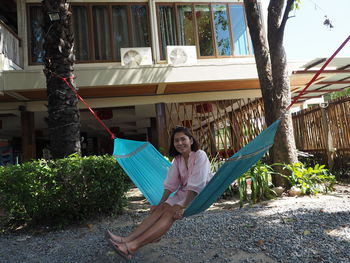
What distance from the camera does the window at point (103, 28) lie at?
6.17 metres

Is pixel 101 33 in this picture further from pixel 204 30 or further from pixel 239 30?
pixel 239 30

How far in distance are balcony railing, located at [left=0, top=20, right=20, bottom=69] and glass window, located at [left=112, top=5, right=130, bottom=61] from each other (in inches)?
77.1

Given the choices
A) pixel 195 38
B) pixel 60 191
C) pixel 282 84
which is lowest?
pixel 60 191

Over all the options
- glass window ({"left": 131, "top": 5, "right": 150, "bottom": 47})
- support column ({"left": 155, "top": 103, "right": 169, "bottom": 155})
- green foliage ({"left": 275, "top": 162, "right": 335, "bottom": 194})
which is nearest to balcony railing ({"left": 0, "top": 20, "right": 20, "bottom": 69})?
glass window ({"left": 131, "top": 5, "right": 150, "bottom": 47})

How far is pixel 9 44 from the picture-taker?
5.19 m

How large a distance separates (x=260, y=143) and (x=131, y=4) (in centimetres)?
543

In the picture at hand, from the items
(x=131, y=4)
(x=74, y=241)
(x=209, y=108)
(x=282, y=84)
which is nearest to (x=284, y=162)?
(x=282, y=84)

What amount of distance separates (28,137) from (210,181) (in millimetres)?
4876

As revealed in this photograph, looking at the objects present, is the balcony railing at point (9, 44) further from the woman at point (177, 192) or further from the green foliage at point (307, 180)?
the green foliage at point (307, 180)

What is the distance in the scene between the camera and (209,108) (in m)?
7.36

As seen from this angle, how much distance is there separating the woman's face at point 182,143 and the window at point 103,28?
4492 mm

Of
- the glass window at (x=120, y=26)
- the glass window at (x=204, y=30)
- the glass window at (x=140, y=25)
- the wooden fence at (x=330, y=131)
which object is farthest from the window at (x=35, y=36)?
the wooden fence at (x=330, y=131)

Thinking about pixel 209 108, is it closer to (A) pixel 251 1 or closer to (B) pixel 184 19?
(B) pixel 184 19

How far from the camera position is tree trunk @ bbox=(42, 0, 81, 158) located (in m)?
3.52
